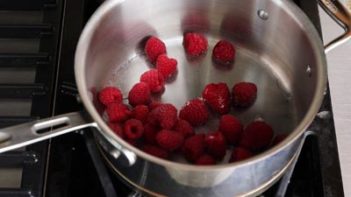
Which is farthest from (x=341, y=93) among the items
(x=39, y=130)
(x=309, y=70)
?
(x=39, y=130)

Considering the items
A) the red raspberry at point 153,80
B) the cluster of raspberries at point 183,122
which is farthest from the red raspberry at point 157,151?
the red raspberry at point 153,80

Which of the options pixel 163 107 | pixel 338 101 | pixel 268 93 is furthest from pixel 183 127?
pixel 338 101

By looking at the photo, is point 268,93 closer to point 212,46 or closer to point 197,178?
point 212,46

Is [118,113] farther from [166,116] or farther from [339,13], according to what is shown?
[339,13]

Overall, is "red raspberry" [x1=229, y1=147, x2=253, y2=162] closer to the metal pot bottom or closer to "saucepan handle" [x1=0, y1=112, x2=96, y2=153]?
the metal pot bottom

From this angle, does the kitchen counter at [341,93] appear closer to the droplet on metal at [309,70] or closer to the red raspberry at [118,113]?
the droplet on metal at [309,70]
